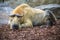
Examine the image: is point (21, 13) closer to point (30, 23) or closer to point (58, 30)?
point (30, 23)

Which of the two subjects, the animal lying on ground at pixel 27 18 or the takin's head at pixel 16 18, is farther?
the animal lying on ground at pixel 27 18

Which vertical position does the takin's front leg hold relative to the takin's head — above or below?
below

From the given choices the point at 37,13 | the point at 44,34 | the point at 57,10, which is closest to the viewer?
the point at 44,34

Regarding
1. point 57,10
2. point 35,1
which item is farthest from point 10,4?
point 57,10

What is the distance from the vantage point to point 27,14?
564 cm

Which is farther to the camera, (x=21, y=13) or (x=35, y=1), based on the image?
(x=35, y=1)

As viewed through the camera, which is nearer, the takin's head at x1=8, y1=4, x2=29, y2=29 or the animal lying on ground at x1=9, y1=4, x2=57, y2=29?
the takin's head at x1=8, y1=4, x2=29, y2=29

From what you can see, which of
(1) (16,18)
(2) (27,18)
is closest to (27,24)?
(2) (27,18)

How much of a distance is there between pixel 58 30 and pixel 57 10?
2792 mm

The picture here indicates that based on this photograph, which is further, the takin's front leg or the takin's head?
the takin's front leg

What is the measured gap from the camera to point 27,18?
5.61 meters

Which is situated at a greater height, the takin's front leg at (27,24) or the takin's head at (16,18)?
the takin's head at (16,18)

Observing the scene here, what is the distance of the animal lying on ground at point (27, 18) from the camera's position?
5.29 metres

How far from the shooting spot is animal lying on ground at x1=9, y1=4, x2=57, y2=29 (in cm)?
529
